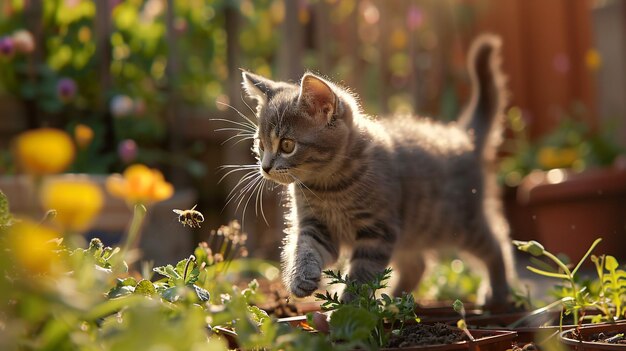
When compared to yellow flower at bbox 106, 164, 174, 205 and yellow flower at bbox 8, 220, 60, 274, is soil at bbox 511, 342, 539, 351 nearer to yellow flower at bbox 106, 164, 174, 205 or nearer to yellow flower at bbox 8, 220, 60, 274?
yellow flower at bbox 106, 164, 174, 205

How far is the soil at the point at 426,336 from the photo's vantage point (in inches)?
59.6

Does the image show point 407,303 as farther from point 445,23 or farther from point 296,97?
point 445,23

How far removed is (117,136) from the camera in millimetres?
4309

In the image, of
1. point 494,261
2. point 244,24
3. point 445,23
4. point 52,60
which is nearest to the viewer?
point 494,261

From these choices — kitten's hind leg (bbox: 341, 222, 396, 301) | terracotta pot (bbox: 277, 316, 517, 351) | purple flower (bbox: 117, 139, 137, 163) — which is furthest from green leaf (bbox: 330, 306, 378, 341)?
purple flower (bbox: 117, 139, 137, 163)

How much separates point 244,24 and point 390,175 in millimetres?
2727

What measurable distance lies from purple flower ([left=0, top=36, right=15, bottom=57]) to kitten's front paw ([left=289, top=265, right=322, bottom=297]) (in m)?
2.32

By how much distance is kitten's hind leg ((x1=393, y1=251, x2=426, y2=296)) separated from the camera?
3.36 meters

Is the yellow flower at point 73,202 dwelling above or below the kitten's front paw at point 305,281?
above

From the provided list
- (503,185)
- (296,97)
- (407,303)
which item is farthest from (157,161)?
(407,303)

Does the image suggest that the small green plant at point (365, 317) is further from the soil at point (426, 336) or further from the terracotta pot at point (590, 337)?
the terracotta pot at point (590, 337)

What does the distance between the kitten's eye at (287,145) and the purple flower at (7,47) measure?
6.22ft

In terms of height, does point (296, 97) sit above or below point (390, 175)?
above

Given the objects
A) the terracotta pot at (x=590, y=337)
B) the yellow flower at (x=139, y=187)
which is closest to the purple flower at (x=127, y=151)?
the yellow flower at (x=139, y=187)
